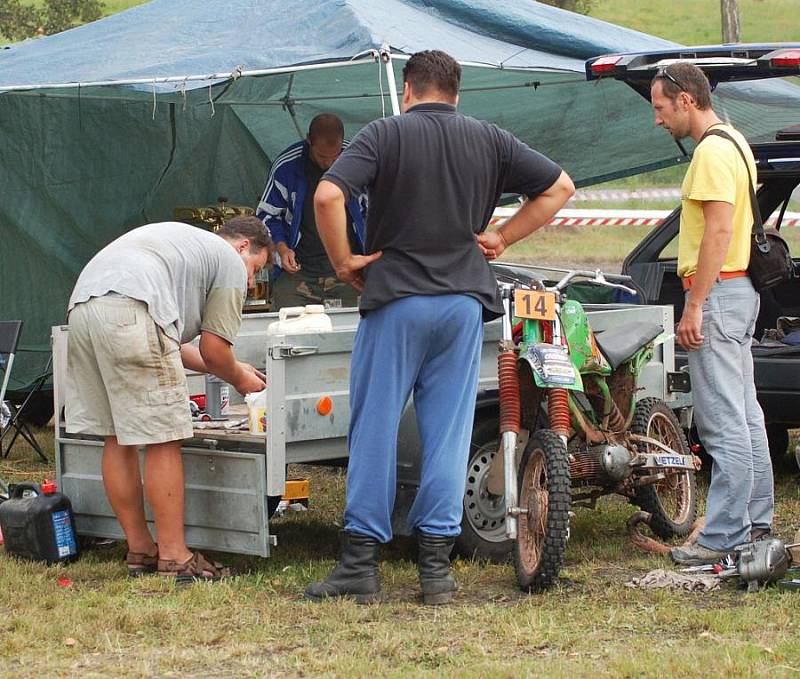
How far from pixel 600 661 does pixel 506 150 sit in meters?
1.89

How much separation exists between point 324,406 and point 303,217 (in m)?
3.10

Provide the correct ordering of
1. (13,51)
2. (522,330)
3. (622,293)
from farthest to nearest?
(13,51)
(622,293)
(522,330)

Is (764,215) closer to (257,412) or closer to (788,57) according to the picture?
(788,57)

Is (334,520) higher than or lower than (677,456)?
lower

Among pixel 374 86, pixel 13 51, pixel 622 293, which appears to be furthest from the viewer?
pixel 374 86

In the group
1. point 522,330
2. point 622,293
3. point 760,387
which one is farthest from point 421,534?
point 622,293

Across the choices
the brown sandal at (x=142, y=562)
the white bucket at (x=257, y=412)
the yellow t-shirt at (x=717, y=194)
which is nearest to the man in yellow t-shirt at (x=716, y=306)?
the yellow t-shirt at (x=717, y=194)

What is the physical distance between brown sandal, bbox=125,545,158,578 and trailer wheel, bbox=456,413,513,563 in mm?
1242

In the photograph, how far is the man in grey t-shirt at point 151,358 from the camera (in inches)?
208

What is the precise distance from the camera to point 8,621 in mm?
4785

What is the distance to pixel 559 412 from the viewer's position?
531 cm

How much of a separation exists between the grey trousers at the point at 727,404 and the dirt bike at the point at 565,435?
1.13 feet

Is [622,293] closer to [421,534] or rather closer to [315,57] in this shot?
[315,57]

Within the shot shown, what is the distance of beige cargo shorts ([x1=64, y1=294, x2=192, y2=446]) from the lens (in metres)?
5.27
